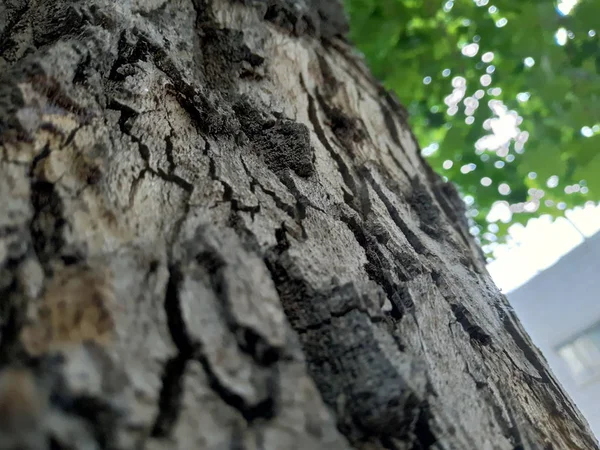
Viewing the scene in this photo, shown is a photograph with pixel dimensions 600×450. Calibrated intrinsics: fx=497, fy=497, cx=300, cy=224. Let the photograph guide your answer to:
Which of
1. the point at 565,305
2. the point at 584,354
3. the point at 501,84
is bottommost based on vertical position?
the point at 584,354

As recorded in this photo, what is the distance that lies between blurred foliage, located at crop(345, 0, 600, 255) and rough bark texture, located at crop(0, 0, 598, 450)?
1.13 m

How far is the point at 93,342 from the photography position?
1.23ft

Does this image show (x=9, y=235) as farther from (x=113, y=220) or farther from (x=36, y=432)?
(x=36, y=432)

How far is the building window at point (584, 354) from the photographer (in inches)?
67.2

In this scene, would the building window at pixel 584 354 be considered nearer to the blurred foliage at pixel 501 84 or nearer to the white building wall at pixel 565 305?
the white building wall at pixel 565 305

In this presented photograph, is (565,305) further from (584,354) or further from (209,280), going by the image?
(209,280)

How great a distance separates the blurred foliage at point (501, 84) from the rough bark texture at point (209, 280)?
3.70 feet

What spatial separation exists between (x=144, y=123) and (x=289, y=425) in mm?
448

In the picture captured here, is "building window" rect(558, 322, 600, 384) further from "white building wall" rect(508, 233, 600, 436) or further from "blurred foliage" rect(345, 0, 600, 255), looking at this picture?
"blurred foliage" rect(345, 0, 600, 255)

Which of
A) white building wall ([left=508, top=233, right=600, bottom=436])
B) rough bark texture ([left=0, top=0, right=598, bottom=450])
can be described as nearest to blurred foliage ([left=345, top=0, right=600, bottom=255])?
white building wall ([left=508, top=233, right=600, bottom=436])

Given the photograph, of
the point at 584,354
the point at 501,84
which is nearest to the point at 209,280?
the point at 584,354

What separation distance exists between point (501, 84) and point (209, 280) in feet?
6.99

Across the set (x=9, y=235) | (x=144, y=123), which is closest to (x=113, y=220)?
(x=9, y=235)

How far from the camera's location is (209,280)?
47 cm
